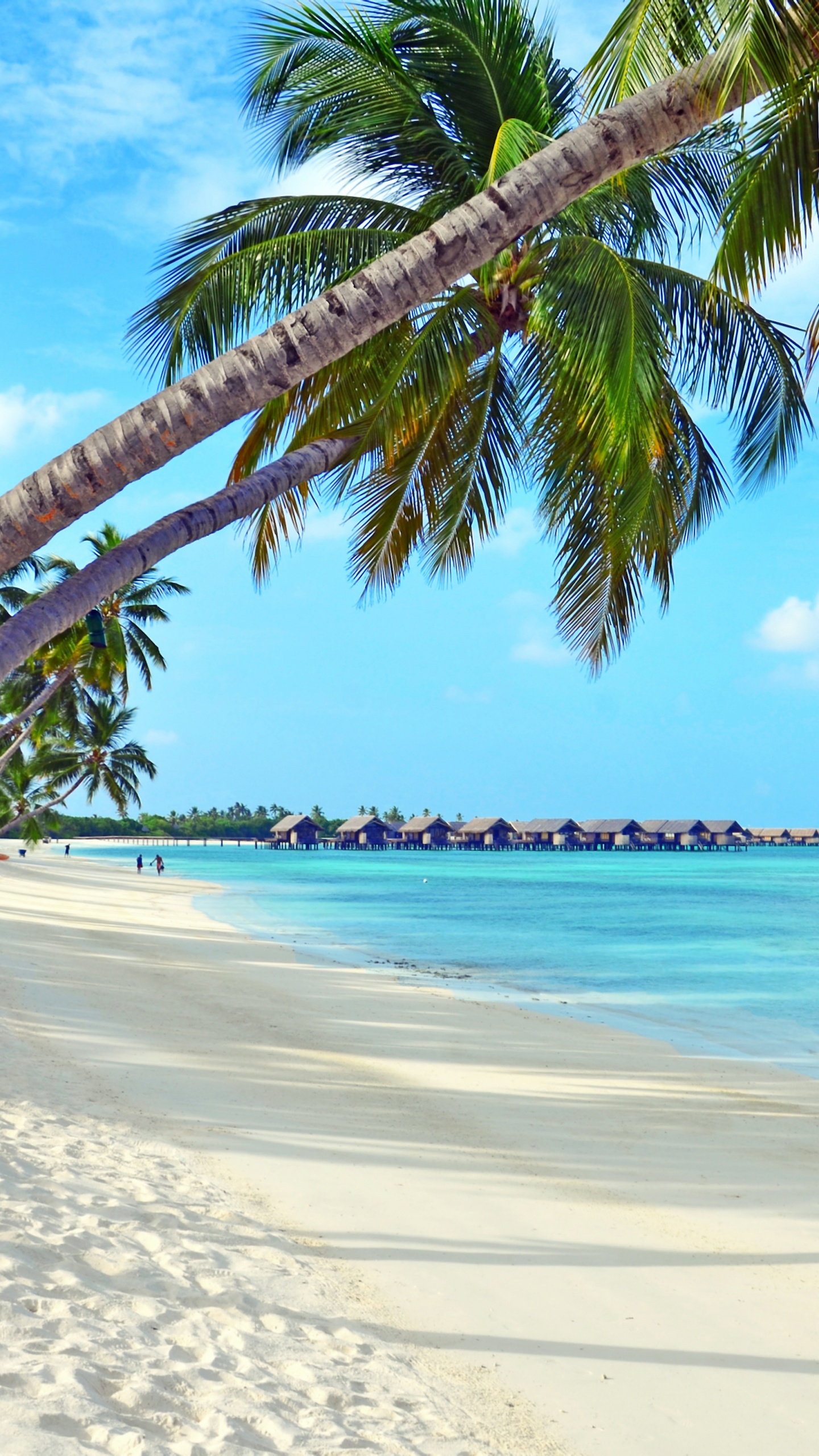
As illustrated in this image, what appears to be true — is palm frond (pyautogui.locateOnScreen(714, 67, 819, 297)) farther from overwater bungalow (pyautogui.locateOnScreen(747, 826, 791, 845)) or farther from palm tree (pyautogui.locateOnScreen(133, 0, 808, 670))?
overwater bungalow (pyautogui.locateOnScreen(747, 826, 791, 845))

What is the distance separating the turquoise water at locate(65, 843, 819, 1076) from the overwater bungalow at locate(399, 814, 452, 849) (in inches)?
2129

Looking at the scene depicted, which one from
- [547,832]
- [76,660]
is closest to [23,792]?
[76,660]

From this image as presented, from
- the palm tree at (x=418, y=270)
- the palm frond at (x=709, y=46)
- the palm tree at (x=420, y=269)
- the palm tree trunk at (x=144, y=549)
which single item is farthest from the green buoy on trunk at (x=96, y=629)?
the palm frond at (x=709, y=46)

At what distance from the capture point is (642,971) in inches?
771

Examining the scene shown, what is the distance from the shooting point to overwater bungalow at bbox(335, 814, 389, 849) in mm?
117625

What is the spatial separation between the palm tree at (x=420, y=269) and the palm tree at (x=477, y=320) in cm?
197

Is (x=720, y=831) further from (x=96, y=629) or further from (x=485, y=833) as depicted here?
(x=96, y=629)

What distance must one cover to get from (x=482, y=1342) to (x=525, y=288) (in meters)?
6.62

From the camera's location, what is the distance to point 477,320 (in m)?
7.30

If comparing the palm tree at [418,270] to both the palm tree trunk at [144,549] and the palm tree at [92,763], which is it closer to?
the palm tree trunk at [144,549]

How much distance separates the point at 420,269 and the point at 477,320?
13.2ft

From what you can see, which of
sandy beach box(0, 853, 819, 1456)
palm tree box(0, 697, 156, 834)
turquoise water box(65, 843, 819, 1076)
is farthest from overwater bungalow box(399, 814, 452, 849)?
sandy beach box(0, 853, 819, 1456)

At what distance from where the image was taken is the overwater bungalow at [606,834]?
397 feet

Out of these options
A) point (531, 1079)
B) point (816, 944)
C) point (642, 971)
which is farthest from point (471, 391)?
point (816, 944)
